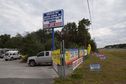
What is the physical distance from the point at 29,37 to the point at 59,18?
39.6ft

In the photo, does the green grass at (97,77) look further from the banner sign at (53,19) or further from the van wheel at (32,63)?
the van wheel at (32,63)

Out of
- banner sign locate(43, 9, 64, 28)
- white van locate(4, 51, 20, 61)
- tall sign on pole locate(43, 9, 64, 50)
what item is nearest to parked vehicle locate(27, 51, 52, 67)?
tall sign on pole locate(43, 9, 64, 50)

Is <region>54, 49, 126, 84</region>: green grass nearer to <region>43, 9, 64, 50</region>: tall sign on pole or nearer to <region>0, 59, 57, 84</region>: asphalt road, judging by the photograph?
<region>0, 59, 57, 84</region>: asphalt road

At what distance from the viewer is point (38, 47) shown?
139 ft

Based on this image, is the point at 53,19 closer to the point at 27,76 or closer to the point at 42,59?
the point at 42,59

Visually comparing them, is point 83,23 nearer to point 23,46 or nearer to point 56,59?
point 23,46

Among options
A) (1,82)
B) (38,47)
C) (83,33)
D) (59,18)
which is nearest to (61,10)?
(59,18)

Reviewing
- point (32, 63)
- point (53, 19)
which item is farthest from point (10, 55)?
point (53, 19)

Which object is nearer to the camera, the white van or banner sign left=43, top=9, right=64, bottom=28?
banner sign left=43, top=9, right=64, bottom=28

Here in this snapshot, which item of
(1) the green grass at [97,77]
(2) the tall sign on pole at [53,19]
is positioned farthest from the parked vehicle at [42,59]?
(1) the green grass at [97,77]

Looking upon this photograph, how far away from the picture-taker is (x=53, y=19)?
34.3 meters

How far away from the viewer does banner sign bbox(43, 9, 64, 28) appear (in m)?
32.7

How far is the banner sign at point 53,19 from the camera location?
3273 cm

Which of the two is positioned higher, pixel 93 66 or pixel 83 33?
pixel 83 33
